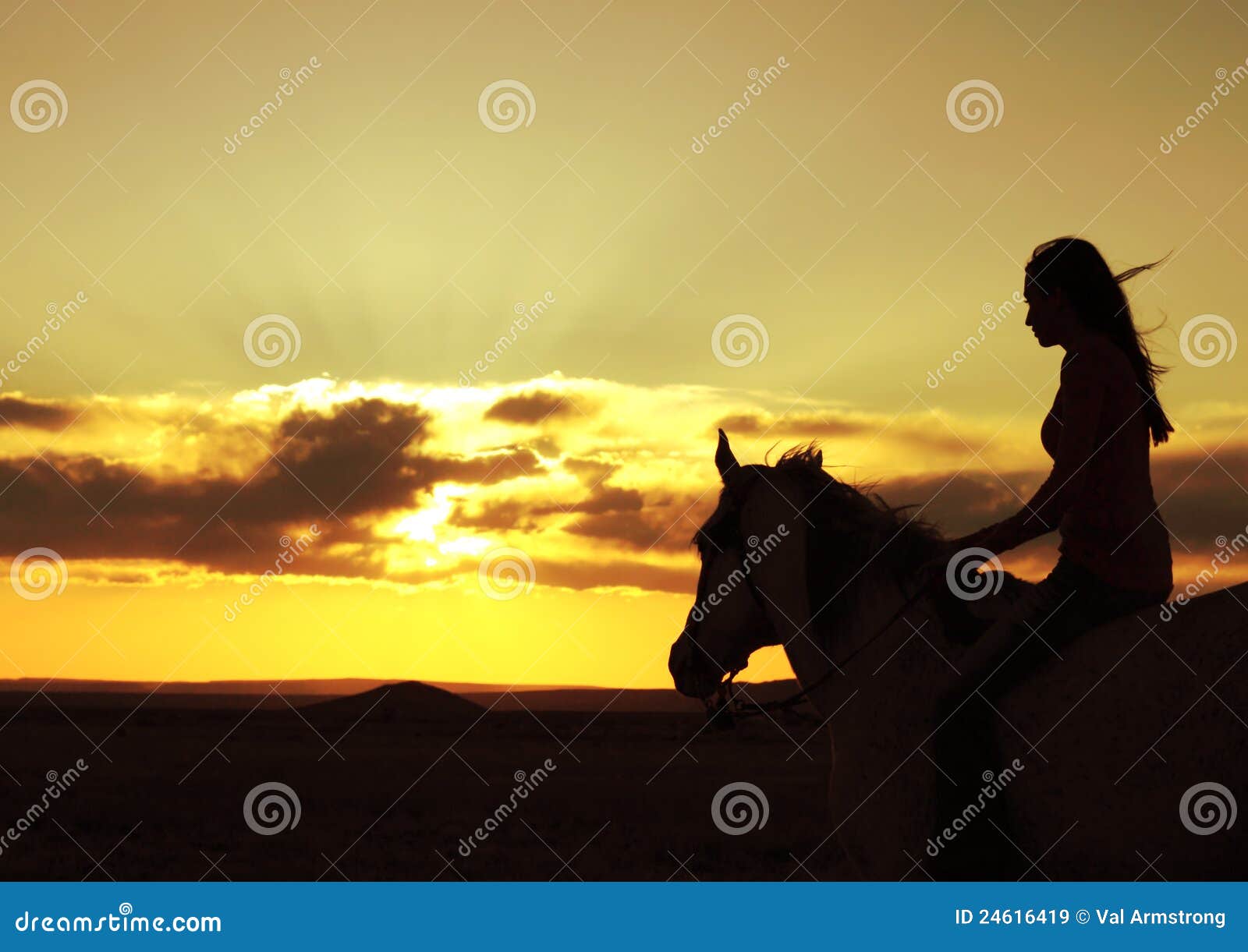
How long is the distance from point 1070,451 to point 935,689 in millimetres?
1301

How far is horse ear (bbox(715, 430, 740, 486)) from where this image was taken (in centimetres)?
645

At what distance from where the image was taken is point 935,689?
215 inches

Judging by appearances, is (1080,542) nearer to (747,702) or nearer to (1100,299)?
(1100,299)

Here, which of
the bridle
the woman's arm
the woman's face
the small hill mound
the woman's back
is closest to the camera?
the woman's back

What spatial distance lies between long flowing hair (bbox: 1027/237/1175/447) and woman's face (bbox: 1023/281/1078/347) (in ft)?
0.11

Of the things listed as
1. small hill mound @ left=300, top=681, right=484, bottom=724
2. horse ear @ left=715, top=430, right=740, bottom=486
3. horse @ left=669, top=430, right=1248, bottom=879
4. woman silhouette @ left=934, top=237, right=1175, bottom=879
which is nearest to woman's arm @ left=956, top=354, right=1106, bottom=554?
woman silhouette @ left=934, top=237, right=1175, bottom=879

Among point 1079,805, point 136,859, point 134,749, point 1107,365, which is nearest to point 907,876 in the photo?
point 1079,805

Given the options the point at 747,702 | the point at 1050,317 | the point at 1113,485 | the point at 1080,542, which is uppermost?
the point at 1050,317

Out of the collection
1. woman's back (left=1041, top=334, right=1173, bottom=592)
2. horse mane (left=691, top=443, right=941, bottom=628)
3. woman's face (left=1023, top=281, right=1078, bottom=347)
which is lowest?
horse mane (left=691, top=443, right=941, bottom=628)

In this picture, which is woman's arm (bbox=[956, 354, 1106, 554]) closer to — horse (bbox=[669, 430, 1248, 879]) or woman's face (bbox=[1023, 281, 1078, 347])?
woman's face (bbox=[1023, 281, 1078, 347])

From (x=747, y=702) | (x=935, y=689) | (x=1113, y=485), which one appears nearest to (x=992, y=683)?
(x=935, y=689)

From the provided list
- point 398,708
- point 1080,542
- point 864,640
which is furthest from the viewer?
point 398,708

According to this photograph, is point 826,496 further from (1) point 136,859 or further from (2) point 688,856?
(1) point 136,859

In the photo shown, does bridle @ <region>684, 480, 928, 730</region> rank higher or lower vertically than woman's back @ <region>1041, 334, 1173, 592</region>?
lower
